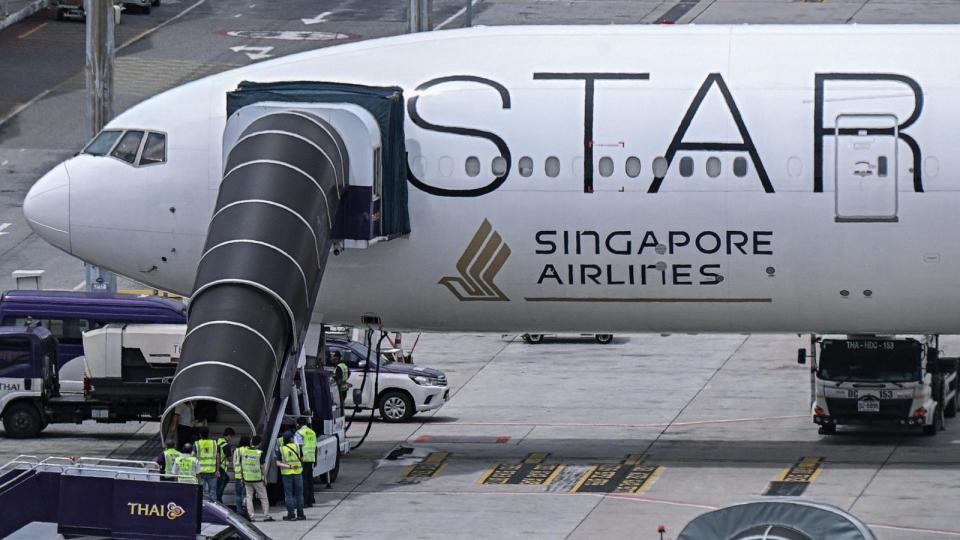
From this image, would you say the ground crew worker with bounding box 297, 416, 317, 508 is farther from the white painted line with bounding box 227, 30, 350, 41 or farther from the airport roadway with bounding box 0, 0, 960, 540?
the white painted line with bounding box 227, 30, 350, 41

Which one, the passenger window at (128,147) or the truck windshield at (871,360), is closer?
the passenger window at (128,147)

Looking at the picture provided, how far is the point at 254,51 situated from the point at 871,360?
147 feet

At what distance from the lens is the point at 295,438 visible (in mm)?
35844

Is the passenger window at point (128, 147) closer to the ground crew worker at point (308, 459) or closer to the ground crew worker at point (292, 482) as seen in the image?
the ground crew worker at point (308, 459)

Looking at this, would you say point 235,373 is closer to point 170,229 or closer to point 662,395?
point 170,229

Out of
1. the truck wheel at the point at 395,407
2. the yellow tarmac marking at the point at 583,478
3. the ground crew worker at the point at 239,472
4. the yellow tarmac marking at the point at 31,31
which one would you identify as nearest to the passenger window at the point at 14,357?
the truck wheel at the point at 395,407

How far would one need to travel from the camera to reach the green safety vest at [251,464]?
1362 inches

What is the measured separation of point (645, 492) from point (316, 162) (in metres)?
8.77

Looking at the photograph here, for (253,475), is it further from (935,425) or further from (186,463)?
(935,425)

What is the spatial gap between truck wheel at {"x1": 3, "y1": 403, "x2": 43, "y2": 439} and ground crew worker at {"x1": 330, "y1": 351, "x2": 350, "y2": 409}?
677cm

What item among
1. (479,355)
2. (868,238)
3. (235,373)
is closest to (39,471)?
(235,373)

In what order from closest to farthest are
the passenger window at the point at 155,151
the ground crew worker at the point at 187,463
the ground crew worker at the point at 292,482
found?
the ground crew worker at the point at 187,463
the ground crew worker at the point at 292,482
the passenger window at the point at 155,151

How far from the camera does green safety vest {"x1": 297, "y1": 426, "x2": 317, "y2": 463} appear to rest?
35.7 meters

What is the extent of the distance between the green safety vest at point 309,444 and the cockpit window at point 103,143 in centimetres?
759
